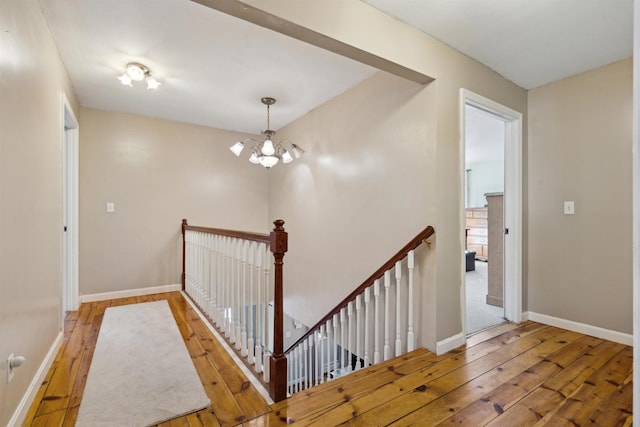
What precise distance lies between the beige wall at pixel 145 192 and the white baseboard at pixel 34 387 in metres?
1.58

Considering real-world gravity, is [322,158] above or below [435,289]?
above

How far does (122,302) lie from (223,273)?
179 cm

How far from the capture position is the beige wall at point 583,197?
235 cm

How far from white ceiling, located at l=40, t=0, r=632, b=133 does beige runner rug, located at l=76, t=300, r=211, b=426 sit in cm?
231

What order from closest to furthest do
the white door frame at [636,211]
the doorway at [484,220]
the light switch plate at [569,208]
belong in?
the white door frame at [636,211] < the light switch plate at [569,208] < the doorway at [484,220]

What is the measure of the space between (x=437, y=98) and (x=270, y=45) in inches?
51.5

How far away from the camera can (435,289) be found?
2170mm

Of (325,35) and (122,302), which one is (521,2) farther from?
(122,302)

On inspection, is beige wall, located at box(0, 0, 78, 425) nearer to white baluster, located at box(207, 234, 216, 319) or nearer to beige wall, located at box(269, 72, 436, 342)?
white baluster, located at box(207, 234, 216, 319)

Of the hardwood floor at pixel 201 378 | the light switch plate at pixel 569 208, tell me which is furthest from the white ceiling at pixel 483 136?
the hardwood floor at pixel 201 378

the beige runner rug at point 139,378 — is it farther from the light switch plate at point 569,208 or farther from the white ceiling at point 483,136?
the light switch plate at point 569,208

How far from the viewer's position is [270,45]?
2273 millimetres

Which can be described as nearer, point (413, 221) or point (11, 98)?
point (11, 98)

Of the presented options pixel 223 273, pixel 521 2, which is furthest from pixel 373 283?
pixel 521 2
